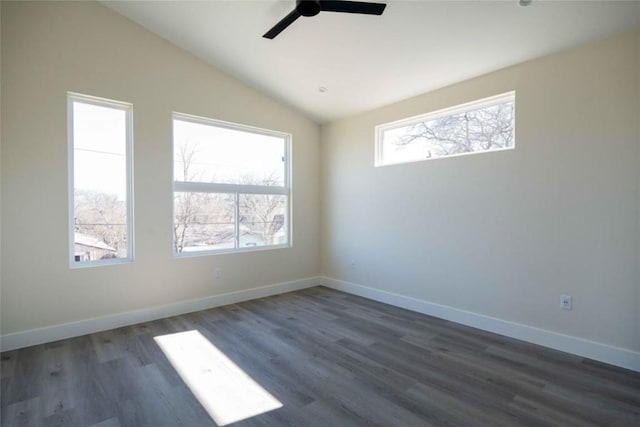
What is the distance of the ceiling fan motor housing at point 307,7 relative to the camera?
2.25 meters

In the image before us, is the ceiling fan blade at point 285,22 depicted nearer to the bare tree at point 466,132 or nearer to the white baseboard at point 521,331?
the bare tree at point 466,132

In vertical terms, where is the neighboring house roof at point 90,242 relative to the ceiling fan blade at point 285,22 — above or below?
below

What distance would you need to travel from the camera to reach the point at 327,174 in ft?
16.6

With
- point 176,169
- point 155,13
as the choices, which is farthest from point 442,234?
point 155,13

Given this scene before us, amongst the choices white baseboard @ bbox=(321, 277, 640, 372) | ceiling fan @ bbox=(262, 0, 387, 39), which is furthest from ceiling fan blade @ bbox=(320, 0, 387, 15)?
white baseboard @ bbox=(321, 277, 640, 372)

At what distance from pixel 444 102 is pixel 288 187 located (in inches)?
95.0

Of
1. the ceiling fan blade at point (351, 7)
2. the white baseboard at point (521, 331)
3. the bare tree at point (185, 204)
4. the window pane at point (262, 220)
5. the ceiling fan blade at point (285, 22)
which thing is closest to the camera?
the ceiling fan blade at point (351, 7)

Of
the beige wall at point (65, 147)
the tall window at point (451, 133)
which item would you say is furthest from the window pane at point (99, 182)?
the tall window at point (451, 133)

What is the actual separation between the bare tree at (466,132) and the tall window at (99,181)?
10.9ft

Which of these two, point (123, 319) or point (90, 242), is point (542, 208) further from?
point (90, 242)

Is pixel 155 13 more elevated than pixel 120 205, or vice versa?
pixel 155 13

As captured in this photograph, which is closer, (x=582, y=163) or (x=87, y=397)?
(x=87, y=397)

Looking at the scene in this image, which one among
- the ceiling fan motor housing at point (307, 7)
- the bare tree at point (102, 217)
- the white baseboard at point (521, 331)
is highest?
the ceiling fan motor housing at point (307, 7)

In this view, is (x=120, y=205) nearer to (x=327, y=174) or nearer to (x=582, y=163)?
(x=327, y=174)
